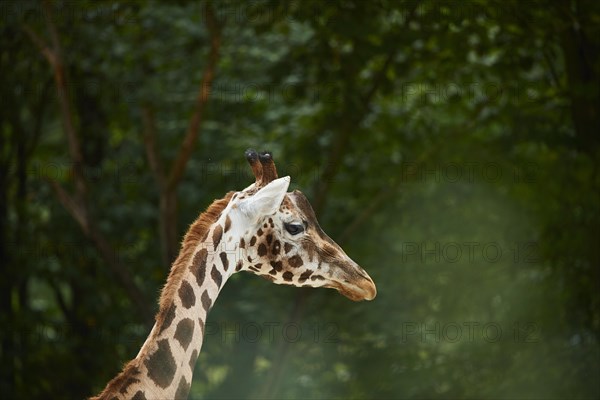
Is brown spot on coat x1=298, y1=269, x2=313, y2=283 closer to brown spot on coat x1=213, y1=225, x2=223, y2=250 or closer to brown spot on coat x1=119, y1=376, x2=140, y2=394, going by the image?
brown spot on coat x1=213, y1=225, x2=223, y2=250

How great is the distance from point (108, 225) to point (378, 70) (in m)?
4.05

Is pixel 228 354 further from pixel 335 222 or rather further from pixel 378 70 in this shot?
pixel 378 70

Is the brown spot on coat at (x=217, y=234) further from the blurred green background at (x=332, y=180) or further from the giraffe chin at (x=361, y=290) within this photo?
the blurred green background at (x=332, y=180)

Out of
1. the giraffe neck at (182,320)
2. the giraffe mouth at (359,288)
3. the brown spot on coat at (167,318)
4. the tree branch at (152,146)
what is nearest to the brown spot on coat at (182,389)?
the giraffe neck at (182,320)

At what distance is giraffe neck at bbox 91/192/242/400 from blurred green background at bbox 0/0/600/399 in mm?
4575

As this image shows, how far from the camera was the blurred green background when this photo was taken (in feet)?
34.9

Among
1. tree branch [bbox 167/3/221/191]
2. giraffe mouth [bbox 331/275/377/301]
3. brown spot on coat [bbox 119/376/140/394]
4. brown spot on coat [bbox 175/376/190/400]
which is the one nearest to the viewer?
brown spot on coat [bbox 119/376/140/394]

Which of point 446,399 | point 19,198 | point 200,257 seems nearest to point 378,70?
point 446,399

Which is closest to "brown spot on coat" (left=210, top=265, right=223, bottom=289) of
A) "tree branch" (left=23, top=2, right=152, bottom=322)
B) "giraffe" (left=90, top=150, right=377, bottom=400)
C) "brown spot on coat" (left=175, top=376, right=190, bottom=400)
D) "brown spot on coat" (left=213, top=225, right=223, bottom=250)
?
"giraffe" (left=90, top=150, right=377, bottom=400)

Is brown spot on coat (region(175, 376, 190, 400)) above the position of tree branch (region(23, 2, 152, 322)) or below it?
above

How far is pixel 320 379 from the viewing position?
43.8 feet

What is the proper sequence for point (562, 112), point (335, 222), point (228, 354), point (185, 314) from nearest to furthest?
point (185, 314) → point (562, 112) → point (335, 222) → point (228, 354)

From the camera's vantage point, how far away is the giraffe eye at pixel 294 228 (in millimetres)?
6105

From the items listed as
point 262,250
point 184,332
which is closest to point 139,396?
point 184,332
